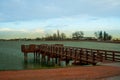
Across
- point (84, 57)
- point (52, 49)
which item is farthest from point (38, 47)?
point (84, 57)

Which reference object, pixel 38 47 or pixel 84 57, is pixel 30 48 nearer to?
pixel 38 47

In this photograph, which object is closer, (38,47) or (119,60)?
(119,60)

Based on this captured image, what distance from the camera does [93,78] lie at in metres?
12.4

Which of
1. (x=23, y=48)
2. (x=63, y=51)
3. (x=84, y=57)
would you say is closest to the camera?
(x=84, y=57)

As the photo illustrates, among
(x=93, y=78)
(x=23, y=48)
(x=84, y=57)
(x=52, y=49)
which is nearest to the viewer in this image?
(x=93, y=78)

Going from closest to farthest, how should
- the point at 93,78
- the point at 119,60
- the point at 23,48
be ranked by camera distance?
the point at 93,78
the point at 119,60
the point at 23,48

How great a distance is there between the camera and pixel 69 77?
41.5 feet

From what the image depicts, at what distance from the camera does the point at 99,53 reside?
23266mm

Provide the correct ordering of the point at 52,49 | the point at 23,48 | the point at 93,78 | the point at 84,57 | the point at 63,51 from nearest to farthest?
the point at 93,78, the point at 84,57, the point at 63,51, the point at 52,49, the point at 23,48

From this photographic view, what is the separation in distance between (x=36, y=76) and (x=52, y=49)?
2684 cm

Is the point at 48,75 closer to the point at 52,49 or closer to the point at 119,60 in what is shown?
the point at 119,60

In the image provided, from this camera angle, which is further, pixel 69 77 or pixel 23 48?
pixel 23 48

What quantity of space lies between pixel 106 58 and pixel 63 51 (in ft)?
35.8

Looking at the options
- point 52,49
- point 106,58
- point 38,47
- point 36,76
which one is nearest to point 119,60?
point 106,58
